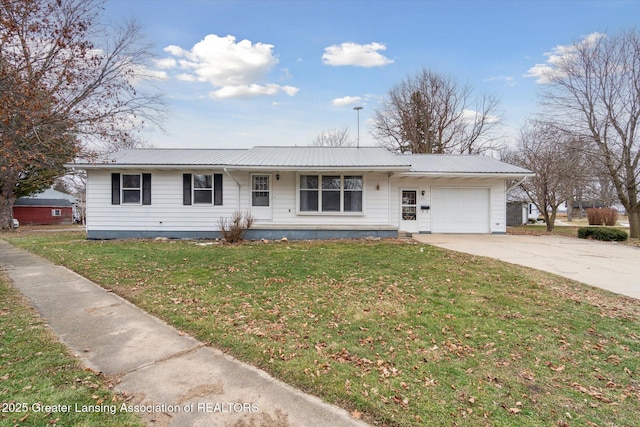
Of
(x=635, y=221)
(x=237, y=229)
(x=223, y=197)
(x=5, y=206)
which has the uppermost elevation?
(x=223, y=197)

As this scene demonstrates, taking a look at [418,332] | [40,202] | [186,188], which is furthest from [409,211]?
[40,202]

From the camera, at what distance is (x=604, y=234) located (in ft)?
40.1

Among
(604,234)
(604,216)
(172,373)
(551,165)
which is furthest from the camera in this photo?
(604,216)

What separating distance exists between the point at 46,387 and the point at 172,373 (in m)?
0.92

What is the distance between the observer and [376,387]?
8.28ft

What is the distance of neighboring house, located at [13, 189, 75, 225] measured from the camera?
102 feet

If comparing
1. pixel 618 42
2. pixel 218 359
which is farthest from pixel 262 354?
pixel 618 42

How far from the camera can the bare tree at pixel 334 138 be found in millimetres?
33188

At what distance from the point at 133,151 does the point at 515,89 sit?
20.3m

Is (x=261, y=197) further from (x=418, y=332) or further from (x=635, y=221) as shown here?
(x=635, y=221)

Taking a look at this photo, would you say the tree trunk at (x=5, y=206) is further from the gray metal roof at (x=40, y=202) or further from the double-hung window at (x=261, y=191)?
the double-hung window at (x=261, y=191)

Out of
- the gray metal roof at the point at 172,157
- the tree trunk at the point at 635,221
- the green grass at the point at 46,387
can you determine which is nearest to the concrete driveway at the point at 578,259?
the tree trunk at the point at 635,221

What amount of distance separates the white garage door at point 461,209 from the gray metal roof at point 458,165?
0.94m

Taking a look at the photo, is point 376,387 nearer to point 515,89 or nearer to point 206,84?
point 206,84
